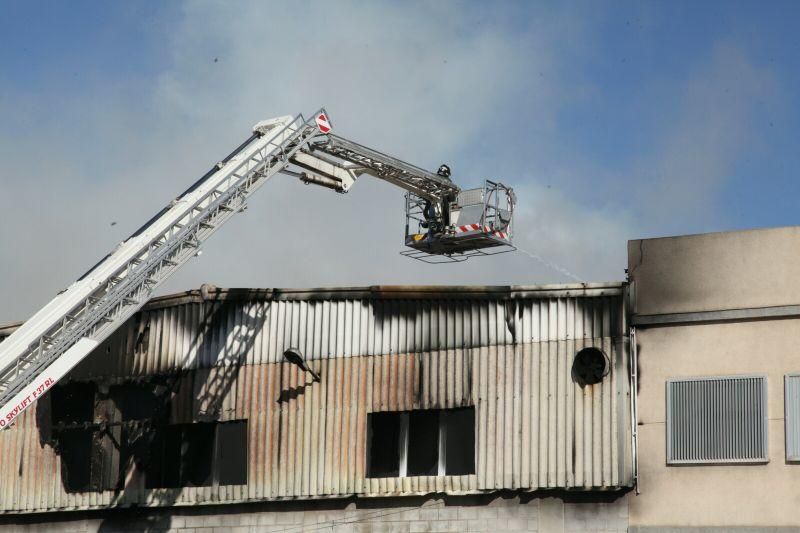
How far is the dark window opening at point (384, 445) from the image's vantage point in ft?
89.9

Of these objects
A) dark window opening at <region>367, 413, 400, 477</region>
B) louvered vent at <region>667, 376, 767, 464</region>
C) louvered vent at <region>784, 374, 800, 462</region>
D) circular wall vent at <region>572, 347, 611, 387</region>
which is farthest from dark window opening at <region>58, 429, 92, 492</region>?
louvered vent at <region>784, 374, 800, 462</region>

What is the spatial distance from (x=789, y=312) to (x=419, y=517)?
362 inches

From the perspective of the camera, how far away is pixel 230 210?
28.5m

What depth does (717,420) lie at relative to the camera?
23906 mm

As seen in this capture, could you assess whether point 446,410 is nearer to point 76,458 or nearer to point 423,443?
point 423,443

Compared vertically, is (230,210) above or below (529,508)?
above

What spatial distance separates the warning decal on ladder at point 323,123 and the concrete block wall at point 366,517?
31.4 ft

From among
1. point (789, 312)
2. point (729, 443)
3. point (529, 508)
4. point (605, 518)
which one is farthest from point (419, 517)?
point (789, 312)

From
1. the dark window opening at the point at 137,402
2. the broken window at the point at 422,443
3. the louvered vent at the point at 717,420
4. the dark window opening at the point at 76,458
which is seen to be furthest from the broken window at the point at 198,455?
the louvered vent at the point at 717,420

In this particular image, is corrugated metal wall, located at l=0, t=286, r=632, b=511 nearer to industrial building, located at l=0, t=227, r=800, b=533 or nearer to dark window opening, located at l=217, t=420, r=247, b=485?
industrial building, located at l=0, t=227, r=800, b=533

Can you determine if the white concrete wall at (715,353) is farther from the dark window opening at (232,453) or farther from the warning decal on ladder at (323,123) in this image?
the dark window opening at (232,453)

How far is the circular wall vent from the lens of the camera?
82.3 feet

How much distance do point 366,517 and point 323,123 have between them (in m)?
10.3

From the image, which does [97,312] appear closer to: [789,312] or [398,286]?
[398,286]
